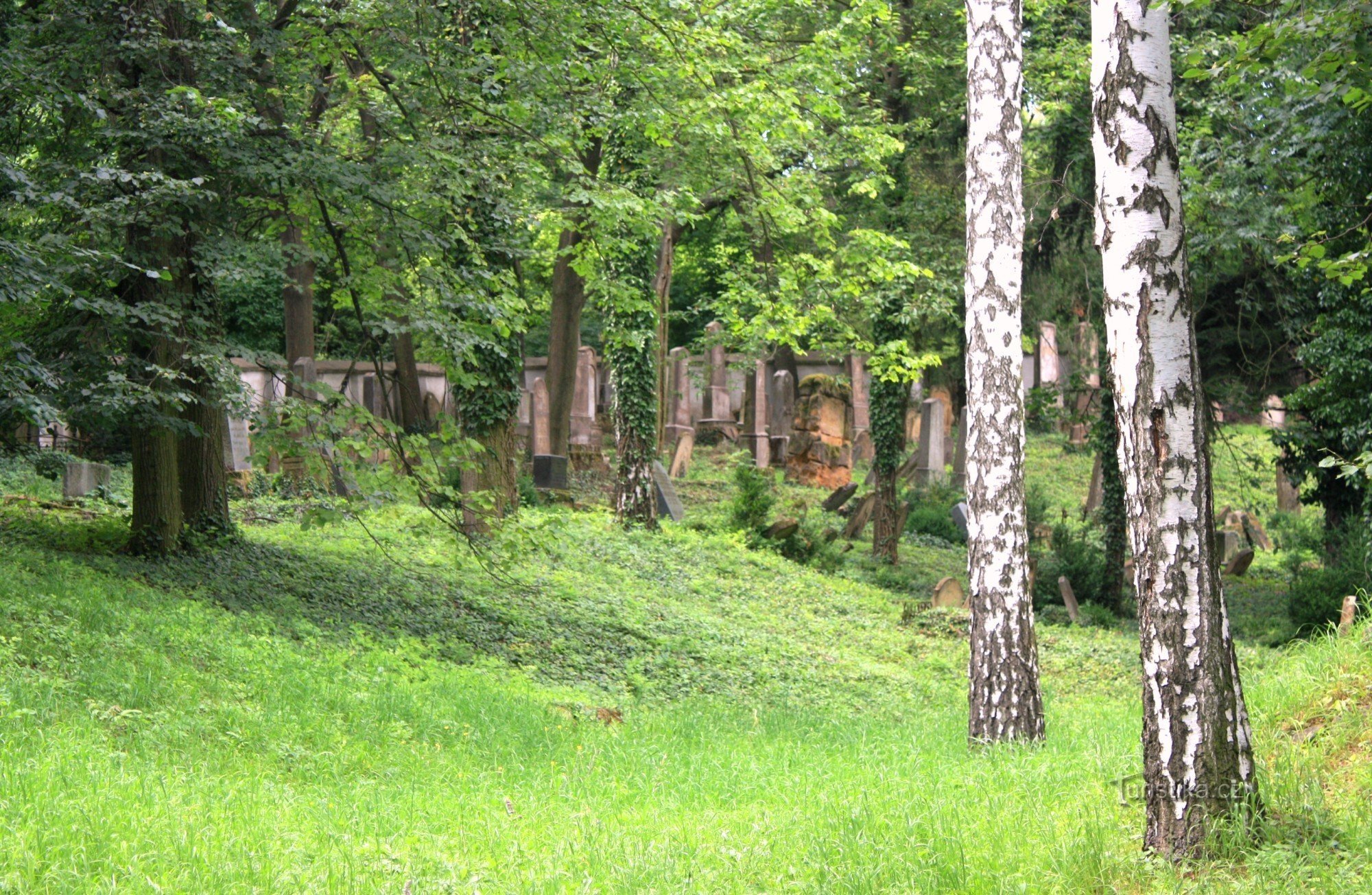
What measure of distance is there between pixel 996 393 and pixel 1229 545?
58.8 feet

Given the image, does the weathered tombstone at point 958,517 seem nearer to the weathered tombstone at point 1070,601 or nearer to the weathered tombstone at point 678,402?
the weathered tombstone at point 1070,601

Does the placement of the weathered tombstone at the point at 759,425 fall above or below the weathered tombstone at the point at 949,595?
above

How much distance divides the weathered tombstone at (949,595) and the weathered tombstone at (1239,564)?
7020 millimetres

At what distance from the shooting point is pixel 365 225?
36.1 feet

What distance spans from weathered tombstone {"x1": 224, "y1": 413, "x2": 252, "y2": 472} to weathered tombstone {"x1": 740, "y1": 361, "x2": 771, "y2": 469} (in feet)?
40.5

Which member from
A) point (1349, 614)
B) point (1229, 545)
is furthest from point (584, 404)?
point (1349, 614)

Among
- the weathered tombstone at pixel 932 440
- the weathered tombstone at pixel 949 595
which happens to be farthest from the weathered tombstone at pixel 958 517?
the weathered tombstone at pixel 949 595

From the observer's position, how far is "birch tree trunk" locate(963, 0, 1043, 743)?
8.20 meters

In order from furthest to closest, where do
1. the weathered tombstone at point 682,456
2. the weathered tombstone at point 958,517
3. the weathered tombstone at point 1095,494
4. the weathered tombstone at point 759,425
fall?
the weathered tombstone at point 1095,494 → the weathered tombstone at point 759,425 → the weathered tombstone at point 682,456 → the weathered tombstone at point 958,517

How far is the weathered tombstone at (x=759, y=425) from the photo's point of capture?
27906mm

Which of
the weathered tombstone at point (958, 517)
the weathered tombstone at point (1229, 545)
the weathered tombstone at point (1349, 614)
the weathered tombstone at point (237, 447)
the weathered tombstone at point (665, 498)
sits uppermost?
the weathered tombstone at point (237, 447)

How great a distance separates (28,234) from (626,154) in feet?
28.7

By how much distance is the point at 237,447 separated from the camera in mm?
18016

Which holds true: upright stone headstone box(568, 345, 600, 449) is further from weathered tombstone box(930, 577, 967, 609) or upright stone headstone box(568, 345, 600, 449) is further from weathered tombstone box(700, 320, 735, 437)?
weathered tombstone box(930, 577, 967, 609)
